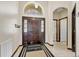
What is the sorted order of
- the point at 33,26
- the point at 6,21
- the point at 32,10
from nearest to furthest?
the point at 6,21
the point at 33,26
the point at 32,10

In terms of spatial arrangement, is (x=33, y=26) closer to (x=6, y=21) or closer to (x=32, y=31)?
(x=32, y=31)

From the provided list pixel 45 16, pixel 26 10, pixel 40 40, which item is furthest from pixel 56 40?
pixel 26 10

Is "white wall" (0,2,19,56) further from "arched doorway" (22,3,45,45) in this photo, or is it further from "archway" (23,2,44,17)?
"archway" (23,2,44,17)

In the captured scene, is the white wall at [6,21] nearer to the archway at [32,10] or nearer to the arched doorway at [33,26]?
the arched doorway at [33,26]

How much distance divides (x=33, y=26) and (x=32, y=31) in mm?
351

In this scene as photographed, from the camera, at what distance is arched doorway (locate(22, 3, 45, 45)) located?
7.69 meters

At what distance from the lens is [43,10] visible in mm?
7879

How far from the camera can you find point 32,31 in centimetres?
797

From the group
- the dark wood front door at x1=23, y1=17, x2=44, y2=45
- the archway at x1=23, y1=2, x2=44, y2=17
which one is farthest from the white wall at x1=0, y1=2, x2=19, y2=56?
the archway at x1=23, y1=2, x2=44, y2=17

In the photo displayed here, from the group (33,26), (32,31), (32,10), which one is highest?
(32,10)

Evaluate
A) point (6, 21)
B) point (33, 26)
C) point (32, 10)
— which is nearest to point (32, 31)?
point (33, 26)

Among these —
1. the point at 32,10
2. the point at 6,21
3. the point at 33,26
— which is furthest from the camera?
the point at 32,10

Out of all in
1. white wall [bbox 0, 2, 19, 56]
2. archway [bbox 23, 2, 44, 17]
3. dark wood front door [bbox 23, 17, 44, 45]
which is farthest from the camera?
archway [bbox 23, 2, 44, 17]

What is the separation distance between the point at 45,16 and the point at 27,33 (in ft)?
5.49
